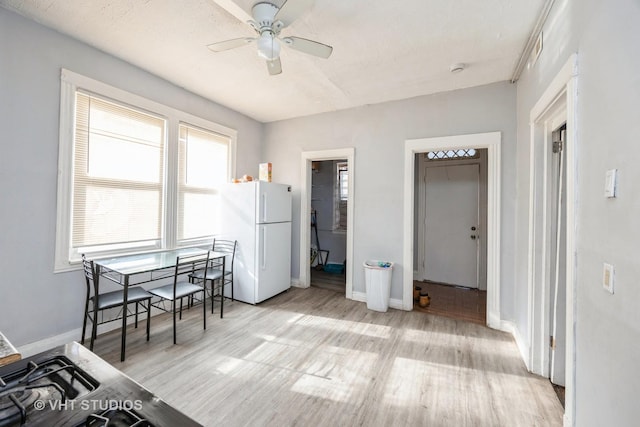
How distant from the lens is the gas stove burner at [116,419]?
58 centimetres

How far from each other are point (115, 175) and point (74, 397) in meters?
2.73

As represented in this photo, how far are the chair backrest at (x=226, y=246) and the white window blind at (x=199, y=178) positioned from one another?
0.17 meters

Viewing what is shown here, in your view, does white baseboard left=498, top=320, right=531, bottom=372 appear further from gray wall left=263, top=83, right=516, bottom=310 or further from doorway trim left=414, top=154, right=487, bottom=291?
doorway trim left=414, top=154, right=487, bottom=291

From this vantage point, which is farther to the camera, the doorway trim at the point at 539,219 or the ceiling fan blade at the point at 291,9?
the doorway trim at the point at 539,219

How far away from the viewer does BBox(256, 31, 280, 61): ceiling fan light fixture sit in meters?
1.92

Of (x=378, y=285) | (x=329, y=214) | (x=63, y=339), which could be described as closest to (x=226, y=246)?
(x=63, y=339)

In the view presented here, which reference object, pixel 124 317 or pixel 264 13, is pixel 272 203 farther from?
pixel 264 13

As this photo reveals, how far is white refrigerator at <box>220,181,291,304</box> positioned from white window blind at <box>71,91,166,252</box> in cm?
88

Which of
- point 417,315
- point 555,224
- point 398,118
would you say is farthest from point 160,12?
point 417,315

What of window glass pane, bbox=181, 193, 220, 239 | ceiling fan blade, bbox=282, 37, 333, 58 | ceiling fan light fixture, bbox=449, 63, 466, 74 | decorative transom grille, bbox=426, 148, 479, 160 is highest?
ceiling fan light fixture, bbox=449, 63, 466, 74

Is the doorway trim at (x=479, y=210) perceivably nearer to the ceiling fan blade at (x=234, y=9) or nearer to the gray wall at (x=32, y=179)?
the ceiling fan blade at (x=234, y=9)

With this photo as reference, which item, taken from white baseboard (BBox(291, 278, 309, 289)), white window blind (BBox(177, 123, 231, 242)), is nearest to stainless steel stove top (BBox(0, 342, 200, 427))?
white window blind (BBox(177, 123, 231, 242))

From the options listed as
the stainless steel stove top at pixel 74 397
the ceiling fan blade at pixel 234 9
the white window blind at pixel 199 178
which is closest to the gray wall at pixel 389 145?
the white window blind at pixel 199 178

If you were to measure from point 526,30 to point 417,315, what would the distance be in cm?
302
